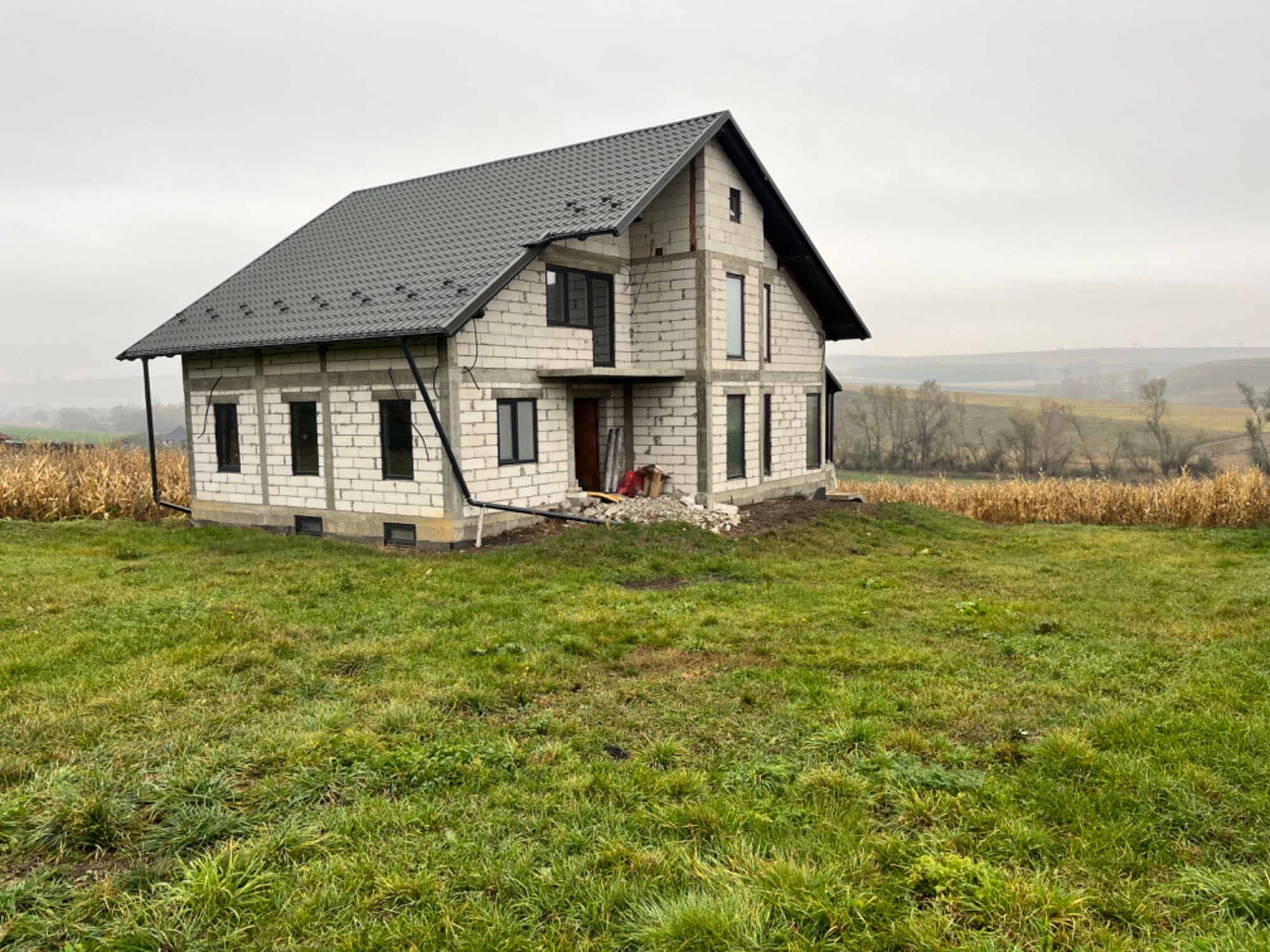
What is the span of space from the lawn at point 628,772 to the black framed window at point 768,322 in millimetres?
11214

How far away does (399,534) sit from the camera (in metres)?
16.0

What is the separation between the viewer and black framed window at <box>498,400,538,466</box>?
52.6 ft

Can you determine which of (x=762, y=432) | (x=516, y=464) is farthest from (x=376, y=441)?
(x=762, y=432)

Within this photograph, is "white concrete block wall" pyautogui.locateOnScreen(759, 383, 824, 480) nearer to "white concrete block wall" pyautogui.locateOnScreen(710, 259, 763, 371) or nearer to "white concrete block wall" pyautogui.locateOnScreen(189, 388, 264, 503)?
"white concrete block wall" pyautogui.locateOnScreen(710, 259, 763, 371)

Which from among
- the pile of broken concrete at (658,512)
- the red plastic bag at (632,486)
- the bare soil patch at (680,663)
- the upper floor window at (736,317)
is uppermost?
the upper floor window at (736,317)

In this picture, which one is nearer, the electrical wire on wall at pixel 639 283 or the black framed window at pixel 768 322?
the electrical wire on wall at pixel 639 283

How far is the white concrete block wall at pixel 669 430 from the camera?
18.4 metres

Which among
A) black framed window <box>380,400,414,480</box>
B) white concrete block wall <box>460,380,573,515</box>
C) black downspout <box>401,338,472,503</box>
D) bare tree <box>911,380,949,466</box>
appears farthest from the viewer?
bare tree <box>911,380,949,466</box>

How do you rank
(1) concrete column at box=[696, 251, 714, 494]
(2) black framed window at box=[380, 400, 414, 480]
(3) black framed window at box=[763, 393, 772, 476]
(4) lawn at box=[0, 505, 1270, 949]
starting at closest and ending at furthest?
(4) lawn at box=[0, 505, 1270, 949] < (2) black framed window at box=[380, 400, 414, 480] < (1) concrete column at box=[696, 251, 714, 494] < (3) black framed window at box=[763, 393, 772, 476]

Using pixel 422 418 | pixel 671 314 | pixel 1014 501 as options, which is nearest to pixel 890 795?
pixel 422 418

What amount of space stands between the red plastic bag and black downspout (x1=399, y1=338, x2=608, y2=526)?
83.0 inches

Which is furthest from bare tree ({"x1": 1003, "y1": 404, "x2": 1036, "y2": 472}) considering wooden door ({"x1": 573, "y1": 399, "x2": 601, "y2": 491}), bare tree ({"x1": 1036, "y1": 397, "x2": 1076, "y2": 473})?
wooden door ({"x1": 573, "y1": 399, "x2": 601, "y2": 491})

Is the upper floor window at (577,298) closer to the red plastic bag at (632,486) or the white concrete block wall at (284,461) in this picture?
the red plastic bag at (632,486)

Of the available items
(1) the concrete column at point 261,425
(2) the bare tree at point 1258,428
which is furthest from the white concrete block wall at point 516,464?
(2) the bare tree at point 1258,428
